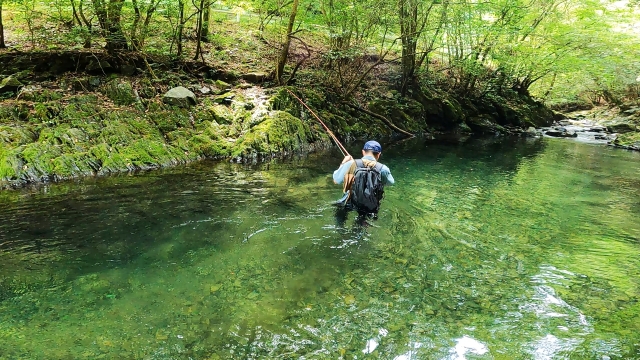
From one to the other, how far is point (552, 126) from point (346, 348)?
98.5ft

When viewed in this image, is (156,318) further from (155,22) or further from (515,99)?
(515,99)

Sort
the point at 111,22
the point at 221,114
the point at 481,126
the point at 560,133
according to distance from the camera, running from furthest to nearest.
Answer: the point at 560,133
the point at 481,126
the point at 221,114
the point at 111,22

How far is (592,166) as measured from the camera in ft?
47.8

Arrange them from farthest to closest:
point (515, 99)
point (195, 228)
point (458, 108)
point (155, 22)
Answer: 1. point (515, 99)
2. point (458, 108)
3. point (155, 22)
4. point (195, 228)

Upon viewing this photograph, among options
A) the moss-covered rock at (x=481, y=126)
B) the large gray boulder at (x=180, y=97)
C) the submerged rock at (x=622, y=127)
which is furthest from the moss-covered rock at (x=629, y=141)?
the large gray boulder at (x=180, y=97)

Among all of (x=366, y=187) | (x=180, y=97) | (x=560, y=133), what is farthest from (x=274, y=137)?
(x=560, y=133)

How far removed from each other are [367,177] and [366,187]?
177mm

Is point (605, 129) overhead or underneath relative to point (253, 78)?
underneath

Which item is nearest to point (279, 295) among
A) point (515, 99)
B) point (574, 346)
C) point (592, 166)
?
point (574, 346)

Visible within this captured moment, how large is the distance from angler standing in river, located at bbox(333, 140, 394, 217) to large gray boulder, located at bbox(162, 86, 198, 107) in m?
7.72

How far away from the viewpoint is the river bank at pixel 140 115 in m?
8.98

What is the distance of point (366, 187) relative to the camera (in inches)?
251

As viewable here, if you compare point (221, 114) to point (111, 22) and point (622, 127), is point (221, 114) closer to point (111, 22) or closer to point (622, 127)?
point (111, 22)

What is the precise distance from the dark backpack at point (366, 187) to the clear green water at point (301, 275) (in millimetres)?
414
